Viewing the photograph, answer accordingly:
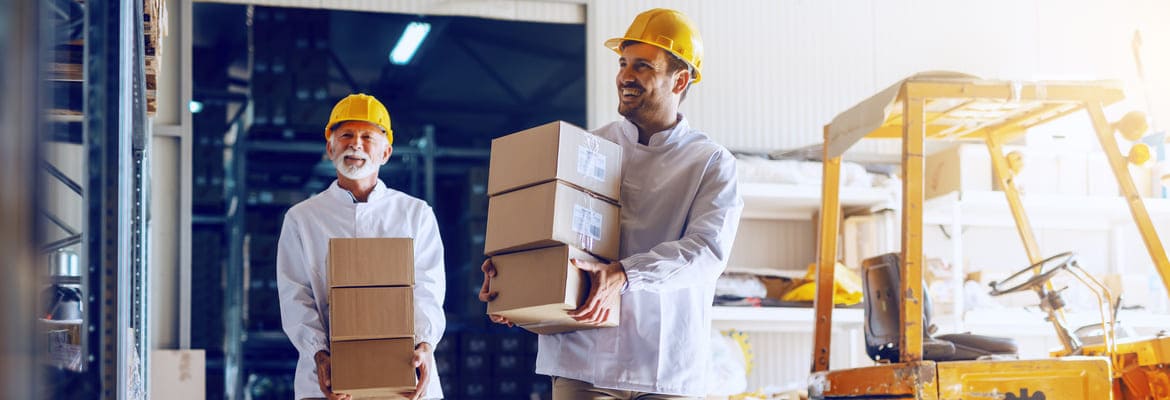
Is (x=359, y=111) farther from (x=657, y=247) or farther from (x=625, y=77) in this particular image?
(x=657, y=247)

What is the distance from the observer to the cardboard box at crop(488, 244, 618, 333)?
3441mm

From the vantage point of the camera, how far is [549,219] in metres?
3.46

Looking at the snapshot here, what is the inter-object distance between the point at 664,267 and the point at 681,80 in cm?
73

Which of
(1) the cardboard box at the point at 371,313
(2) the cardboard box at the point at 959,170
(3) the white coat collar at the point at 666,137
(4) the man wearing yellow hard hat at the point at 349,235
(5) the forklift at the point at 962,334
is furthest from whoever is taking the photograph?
(2) the cardboard box at the point at 959,170

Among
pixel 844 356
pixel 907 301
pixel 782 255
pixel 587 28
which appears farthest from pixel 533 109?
pixel 907 301

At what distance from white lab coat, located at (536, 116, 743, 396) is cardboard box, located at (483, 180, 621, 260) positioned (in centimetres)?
11

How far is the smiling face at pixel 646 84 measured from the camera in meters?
3.85

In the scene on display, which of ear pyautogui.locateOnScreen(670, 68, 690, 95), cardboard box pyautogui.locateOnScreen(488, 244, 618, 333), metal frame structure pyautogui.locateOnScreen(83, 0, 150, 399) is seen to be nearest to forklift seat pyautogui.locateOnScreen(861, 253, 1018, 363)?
ear pyautogui.locateOnScreen(670, 68, 690, 95)

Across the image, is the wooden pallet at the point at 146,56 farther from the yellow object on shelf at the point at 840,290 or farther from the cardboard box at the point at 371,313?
the yellow object on shelf at the point at 840,290

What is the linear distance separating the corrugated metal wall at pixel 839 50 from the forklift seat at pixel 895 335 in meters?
3.33

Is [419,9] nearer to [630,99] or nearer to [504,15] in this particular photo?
[504,15]

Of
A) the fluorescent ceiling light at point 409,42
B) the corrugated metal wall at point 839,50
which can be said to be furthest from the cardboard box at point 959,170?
the fluorescent ceiling light at point 409,42

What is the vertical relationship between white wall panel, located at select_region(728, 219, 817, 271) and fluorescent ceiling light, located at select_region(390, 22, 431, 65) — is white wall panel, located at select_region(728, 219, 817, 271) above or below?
below

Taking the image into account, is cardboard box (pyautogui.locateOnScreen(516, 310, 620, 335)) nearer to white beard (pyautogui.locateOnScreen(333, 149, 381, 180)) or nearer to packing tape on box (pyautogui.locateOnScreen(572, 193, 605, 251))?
packing tape on box (pyautogui.locateOnScreen(572, 193, 605, 251))
